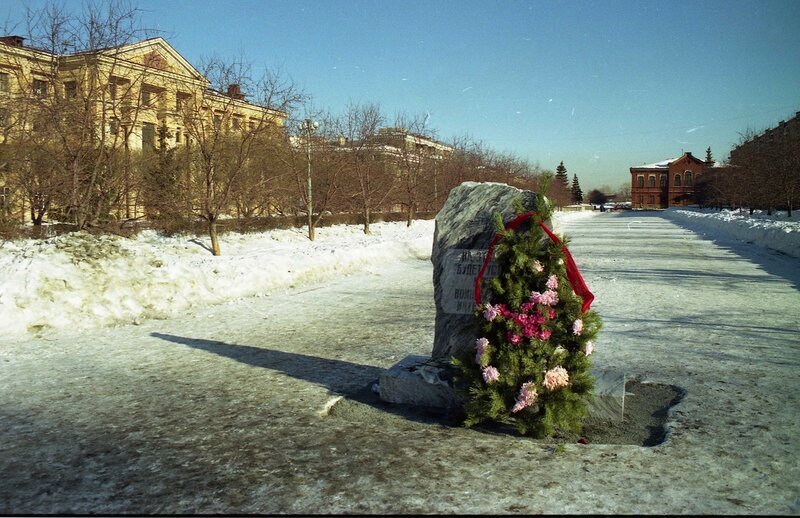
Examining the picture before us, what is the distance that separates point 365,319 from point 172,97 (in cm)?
987

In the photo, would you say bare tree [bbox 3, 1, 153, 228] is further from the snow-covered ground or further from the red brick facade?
the red brick facade

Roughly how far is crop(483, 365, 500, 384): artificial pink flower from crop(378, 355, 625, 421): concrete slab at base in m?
0.68

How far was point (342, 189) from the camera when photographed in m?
25.5

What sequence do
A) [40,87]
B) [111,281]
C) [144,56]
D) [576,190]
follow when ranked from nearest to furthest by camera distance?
[111,281], [40,87], [144,56], [576,190]

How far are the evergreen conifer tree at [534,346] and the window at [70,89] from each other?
11653mm

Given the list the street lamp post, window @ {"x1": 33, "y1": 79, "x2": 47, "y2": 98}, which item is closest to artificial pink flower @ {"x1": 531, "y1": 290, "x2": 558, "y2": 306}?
window @ {"x1": 33, "y1": 79, "x2": 47, "y2": 98}

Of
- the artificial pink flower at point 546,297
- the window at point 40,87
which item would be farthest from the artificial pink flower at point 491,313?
the window at point 40,87

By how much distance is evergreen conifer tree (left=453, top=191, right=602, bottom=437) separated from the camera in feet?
14.0

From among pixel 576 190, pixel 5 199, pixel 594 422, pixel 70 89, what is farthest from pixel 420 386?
pixel 576 190

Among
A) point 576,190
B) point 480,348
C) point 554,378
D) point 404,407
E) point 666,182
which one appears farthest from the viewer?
point 576,190

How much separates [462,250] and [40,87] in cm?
1150

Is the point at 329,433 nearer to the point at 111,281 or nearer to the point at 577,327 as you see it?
the point at 577,327

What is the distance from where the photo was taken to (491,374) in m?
4.30

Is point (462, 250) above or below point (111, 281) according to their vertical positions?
above
